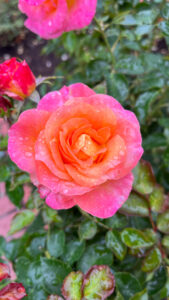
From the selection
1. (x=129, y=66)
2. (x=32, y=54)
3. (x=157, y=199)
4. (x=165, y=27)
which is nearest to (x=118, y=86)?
(x=129, y=66)

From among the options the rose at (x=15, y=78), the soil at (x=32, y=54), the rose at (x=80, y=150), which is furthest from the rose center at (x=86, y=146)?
the soil at (x=32, y=54)

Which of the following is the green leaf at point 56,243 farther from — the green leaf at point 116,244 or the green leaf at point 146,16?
the green leaf at point 146,16

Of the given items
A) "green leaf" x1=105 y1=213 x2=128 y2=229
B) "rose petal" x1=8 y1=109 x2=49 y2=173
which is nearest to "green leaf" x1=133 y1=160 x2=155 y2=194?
"green leaf" x1=105 y1=213 x2=128 y2=229

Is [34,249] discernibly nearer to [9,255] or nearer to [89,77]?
[9,255]

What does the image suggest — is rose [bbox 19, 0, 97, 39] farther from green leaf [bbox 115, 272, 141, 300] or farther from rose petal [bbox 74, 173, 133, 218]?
green leaf [bbox 115, 272, 141, 300]

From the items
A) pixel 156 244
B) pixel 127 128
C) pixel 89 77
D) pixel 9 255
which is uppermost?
pixel 127 128

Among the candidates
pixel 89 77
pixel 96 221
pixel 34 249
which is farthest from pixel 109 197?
pixel 89 77

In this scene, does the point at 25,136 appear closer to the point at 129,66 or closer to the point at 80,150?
the point at 80,150
